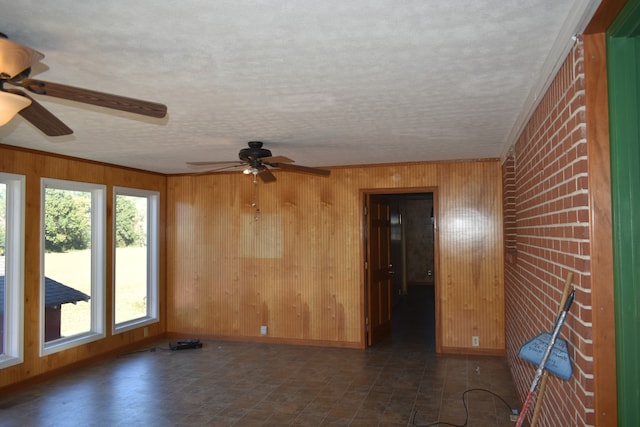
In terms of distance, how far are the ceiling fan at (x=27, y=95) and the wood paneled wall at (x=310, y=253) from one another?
13.8ft

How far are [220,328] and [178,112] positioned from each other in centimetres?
407

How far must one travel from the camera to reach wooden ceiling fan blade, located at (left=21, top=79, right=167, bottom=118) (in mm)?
1988

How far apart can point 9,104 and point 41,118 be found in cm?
44

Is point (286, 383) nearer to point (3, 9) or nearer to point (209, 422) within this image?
point (209, 422)

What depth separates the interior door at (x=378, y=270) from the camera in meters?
6.21

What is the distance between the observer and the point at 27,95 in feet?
6.61

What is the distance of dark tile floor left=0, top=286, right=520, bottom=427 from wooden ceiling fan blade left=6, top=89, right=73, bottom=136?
8.14 feet

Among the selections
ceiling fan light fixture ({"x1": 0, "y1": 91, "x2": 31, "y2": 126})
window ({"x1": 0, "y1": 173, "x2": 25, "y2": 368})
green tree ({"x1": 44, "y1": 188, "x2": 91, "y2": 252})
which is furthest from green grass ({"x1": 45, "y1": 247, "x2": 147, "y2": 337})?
ceiling fan light fixture ({"x1": 0, "y1": 91, "x2": 31, "y2": 126})

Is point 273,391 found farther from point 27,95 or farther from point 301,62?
point 27,95

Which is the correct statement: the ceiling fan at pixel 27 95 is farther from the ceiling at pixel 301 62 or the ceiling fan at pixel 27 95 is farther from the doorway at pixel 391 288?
the doorway at pixel 391 288

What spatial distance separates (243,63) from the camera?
2.46 meters

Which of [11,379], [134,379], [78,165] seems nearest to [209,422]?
[134,379]

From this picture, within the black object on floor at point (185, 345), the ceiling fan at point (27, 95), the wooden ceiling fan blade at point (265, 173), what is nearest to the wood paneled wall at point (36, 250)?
the black object on floor at point (185, 345)

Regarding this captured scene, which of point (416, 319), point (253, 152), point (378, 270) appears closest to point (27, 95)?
point (253, 152)
